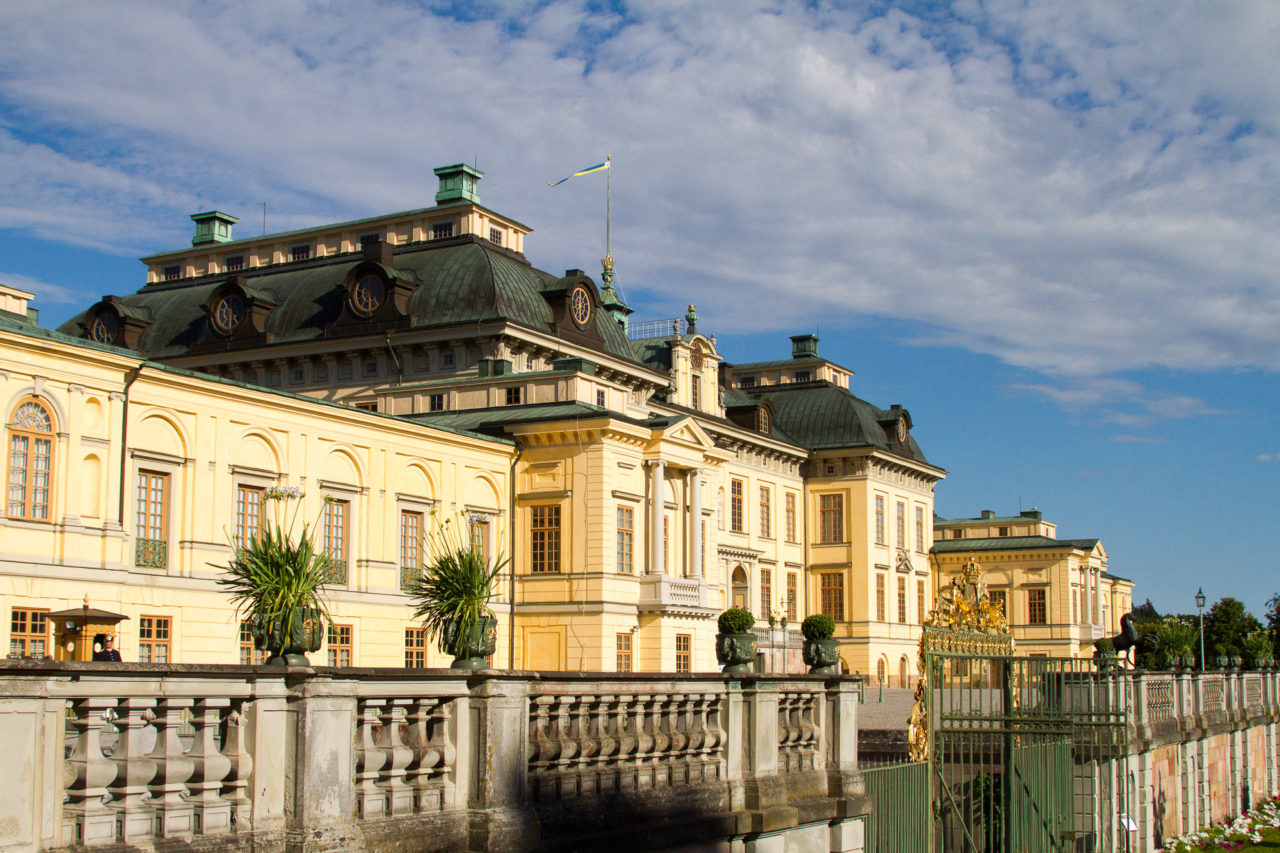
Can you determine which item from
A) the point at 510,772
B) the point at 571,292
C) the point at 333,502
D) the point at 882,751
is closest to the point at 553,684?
the point at 510,772

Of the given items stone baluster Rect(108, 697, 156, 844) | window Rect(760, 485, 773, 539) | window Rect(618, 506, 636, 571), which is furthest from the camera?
window Rect(760, 485, 773, 539)

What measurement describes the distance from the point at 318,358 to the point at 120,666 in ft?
151

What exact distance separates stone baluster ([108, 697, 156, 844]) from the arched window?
77.2ft

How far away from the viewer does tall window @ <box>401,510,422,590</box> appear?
3872 centimetres

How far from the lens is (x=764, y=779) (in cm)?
1230

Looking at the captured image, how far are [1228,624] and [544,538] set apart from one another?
64.5 m

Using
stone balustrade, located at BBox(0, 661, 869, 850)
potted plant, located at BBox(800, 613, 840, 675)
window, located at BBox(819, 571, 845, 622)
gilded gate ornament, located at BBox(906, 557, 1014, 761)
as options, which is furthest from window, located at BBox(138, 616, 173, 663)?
window, located at BBox(819, 571, 845, 622)

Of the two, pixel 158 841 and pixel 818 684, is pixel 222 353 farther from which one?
pixel 158 841

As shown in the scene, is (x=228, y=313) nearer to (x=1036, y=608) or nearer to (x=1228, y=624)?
(x=1036, y=608)

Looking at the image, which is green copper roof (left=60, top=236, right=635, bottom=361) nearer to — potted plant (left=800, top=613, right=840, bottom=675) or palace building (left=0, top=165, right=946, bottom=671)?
palace building (left=0, top=165, right=946, bottom=671)

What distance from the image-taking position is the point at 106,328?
54906mm

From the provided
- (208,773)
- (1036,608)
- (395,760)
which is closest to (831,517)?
(1036,608)

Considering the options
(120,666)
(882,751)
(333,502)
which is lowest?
(882,751)

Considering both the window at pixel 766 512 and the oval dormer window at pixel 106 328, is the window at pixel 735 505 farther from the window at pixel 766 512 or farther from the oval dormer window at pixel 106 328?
the oval dormer window at pixel 106 328
